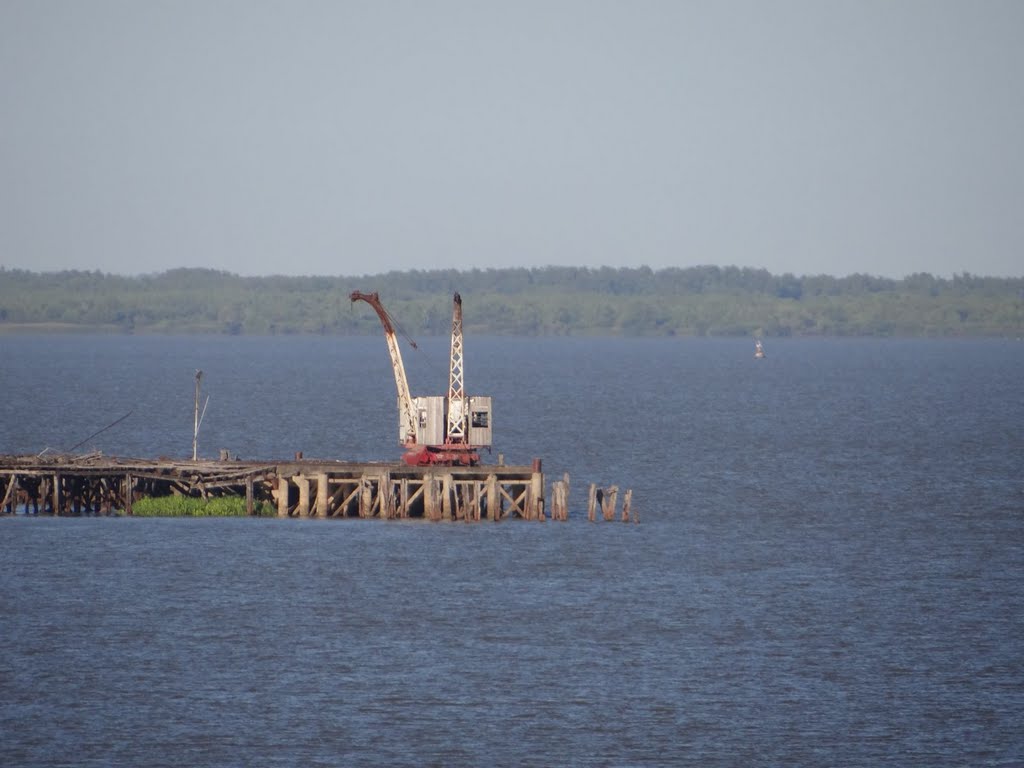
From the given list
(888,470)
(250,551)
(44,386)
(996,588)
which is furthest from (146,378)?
(996,588)

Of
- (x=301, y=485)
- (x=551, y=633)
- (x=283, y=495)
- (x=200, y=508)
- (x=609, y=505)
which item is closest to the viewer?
(x=551, y=633)

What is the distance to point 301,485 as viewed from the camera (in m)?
61.9

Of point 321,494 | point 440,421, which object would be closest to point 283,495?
point 321,494

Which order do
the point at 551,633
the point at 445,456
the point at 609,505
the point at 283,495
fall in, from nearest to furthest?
the point at 551,633 → the point at 283,495 → the point at 609,505 → the point at 445,456

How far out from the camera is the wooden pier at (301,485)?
61.7 metres

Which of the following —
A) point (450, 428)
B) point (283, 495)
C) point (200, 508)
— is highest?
point (450, 428)

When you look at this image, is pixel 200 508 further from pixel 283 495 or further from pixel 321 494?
pixel 321 494

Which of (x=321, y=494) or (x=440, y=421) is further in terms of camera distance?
(x=440, y=421)

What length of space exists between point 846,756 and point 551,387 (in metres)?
138

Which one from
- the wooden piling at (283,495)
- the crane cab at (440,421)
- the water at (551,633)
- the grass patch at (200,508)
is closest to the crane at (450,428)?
the crane cab at (440,421)

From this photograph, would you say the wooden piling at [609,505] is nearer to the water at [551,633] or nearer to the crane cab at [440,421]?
the water at [551,633]

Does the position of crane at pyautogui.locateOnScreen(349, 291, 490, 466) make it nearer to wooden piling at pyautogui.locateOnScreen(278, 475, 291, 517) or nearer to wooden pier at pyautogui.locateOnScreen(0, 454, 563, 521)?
wooden pier at pyautogui.locateOnScreen(0, 454, 563, 521)

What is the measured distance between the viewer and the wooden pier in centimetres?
6169

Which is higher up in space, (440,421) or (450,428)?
(440,421)
